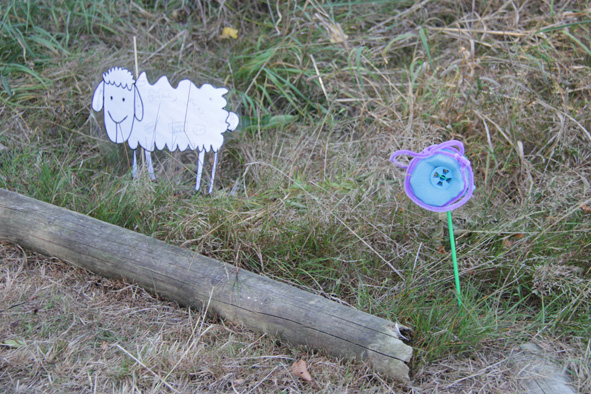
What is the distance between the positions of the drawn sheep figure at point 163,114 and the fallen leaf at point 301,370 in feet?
3.84

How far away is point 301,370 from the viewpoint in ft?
6.73

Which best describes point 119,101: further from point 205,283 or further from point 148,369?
point 148,369

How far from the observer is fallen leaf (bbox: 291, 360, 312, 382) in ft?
6.65

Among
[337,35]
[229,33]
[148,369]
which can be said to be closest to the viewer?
[148,369]

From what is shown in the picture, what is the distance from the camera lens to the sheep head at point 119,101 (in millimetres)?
2885

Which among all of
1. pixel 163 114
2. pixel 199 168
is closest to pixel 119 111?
pixel 163 114

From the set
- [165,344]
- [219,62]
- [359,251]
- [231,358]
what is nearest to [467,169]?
[359,251]

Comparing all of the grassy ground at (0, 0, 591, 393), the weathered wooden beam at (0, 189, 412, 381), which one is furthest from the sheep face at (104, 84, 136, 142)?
the weathered wooden beam at (0, 189, 412, 381)

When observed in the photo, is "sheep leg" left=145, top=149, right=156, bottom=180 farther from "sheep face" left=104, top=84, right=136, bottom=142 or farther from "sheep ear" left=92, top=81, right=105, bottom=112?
"sheep ear" left=92, top=81, right=105, bottom=112

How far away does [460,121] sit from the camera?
3.10 meters

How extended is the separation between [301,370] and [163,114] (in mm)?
1540

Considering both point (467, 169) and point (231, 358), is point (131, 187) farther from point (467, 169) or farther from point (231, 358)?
point (467, 169)

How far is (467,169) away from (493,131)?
3.29 feet

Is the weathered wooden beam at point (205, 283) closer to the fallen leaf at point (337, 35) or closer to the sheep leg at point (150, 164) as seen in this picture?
the sheep leg at point (150, 164)
